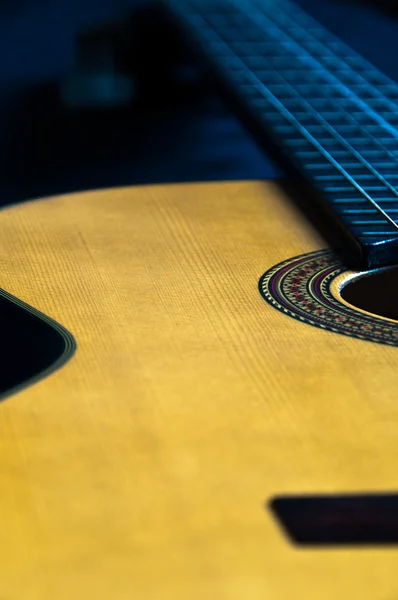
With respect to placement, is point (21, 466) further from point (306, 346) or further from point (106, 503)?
point (306, 346)

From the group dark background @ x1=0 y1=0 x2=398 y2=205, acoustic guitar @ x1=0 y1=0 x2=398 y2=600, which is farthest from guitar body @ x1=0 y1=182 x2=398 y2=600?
dark background @ x1=0 y1=0 x2=398 y2=205

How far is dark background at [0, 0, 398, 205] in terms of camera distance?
1472mm

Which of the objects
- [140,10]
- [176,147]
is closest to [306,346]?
[176,147]

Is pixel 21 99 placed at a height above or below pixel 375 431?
below

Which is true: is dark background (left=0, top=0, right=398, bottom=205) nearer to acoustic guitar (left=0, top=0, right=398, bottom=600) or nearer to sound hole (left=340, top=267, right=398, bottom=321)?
acoustic guitar (left=0, top=0, right=398, bottom=600)

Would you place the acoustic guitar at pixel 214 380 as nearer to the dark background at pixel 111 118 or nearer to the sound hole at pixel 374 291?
the sound hole at pixel 374 291

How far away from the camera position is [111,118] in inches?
62.2

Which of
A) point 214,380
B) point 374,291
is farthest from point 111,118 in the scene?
point 214,380

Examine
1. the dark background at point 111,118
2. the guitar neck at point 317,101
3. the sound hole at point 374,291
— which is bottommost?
the dark background at point 111,118

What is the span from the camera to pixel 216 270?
0.73 m

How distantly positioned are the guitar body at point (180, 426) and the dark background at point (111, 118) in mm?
683

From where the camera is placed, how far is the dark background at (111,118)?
1472mm

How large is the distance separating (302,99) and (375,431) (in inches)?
22.6

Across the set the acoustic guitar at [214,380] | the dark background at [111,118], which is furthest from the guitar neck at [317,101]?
the dark background at [111,118]
